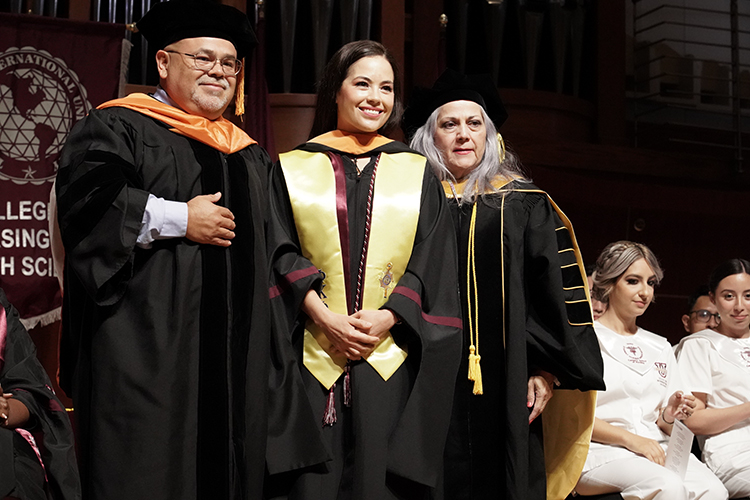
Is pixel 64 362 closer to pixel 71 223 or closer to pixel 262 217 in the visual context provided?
pixel 71 223

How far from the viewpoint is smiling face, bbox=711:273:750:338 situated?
15.8 ft

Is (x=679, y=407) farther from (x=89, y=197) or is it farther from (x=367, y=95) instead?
(x=89, y=197)

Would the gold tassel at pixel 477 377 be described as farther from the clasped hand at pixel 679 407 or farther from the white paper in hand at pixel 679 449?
the clasped hand at pixel 679 407

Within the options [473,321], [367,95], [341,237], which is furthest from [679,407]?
[367,95]

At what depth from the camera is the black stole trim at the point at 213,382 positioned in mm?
2934

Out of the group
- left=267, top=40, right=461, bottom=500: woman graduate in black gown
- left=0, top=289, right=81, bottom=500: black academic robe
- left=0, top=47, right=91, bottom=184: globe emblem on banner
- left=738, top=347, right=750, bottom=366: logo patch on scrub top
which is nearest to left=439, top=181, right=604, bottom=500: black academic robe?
left=267, top=40, right=461, bottom=500: woman graduate in black gown

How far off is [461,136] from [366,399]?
1.23 metres

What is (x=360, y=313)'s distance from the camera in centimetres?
307

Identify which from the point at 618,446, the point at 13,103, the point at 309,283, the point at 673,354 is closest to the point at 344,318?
the point at 309,283

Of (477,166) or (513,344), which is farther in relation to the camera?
(477,166)

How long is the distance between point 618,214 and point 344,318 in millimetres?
4533

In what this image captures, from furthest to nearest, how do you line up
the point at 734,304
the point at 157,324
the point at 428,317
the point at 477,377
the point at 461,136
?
the point at 734,304 → the point at 461,136 → the point at 477,377 → the point at 428,317 → the point at 157,324

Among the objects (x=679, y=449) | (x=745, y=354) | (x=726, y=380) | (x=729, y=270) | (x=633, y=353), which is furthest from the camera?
(x=729, y=270)

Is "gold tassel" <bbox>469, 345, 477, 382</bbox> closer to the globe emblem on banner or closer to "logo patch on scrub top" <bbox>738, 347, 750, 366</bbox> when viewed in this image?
"logo patch on scrub top" <bbox>738, 347, 750, 366</bbox>
